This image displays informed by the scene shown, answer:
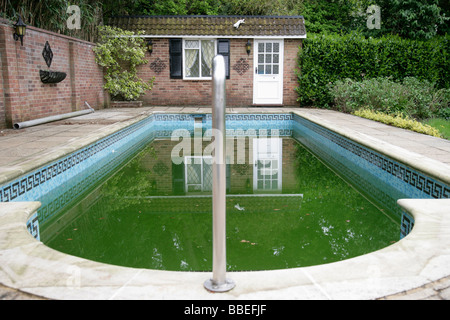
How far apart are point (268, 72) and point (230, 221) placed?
377 inches

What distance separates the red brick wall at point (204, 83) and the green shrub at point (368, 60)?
1.82 ft

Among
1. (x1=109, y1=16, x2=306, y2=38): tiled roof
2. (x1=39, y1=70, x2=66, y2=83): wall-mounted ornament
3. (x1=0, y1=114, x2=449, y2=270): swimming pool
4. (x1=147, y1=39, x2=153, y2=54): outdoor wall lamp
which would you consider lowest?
(x1=0, y1=114, x2=449, y2=270): swimming pool

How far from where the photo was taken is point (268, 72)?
1230 centimetres

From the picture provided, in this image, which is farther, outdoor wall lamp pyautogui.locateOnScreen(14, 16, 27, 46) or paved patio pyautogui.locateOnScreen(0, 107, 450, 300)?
outdoor wall lamp pyautogui.locateOnScreen(14, 16, 27, 46)

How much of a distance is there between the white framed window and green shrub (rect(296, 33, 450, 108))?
2.72 meters

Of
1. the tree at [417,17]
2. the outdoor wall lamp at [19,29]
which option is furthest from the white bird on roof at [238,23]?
the outdoor wall lamp at [19,29]

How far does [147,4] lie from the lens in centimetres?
1525

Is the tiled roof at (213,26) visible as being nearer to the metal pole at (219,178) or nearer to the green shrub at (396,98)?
the green shrub at (396,98)

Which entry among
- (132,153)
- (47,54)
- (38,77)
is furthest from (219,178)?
(47,54)

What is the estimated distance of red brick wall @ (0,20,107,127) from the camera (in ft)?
22.3

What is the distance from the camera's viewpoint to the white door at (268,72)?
12148 mm

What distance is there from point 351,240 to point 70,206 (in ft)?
8.43

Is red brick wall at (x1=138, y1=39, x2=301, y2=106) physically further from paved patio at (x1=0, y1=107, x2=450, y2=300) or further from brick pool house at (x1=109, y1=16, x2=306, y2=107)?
paved patio at (x1=0, y1=107, x2=450, y2=300)

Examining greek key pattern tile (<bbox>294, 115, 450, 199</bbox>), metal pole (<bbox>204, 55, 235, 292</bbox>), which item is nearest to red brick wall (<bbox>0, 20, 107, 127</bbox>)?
greek key pattern tile (<bbox>294, 115, 450, 199</bbox>)
